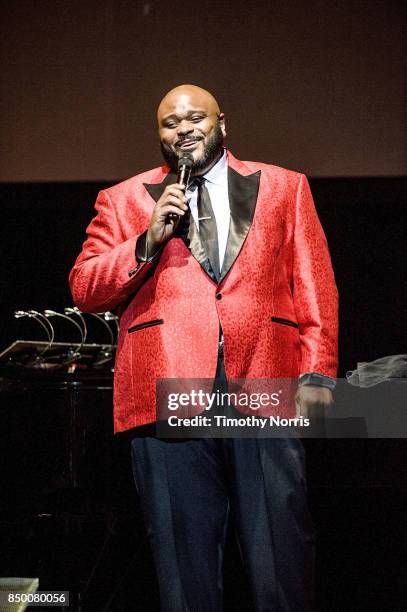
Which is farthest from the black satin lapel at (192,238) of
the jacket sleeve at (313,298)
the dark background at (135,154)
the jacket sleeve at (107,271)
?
the dark background at (135,154)

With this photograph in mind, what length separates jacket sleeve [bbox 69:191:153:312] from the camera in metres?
1.82

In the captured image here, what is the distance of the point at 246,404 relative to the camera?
1771mm

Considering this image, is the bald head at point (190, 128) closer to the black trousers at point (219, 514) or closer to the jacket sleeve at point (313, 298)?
the jacket sleeve at point (313, 298)

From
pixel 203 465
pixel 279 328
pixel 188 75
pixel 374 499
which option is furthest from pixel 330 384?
pixel 188 75

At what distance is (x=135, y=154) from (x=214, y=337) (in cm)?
189

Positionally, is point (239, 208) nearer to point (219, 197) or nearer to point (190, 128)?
point (219, 197)

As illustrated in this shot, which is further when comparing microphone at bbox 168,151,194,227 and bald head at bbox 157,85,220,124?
bald head at bbox 157,85,220,124

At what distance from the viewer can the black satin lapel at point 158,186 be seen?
6.36 ft

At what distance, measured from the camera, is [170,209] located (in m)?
1.70

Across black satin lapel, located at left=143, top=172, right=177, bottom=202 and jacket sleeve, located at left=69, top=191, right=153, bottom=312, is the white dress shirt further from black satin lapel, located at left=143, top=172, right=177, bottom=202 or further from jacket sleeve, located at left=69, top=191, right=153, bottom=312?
jacket sleeve, located at left=69, top=191, right=153, bottom=312

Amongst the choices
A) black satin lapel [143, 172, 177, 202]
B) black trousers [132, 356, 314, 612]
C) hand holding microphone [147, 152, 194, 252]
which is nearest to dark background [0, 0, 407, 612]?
black trousers [132, 356, 314, 612]

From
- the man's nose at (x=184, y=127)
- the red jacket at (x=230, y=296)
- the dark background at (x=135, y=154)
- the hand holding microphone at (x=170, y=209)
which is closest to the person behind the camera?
the hand holding microphone at (x=170, y=209)

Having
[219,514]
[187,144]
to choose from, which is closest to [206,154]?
[187,144]

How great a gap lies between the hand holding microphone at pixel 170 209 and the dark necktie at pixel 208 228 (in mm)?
97
